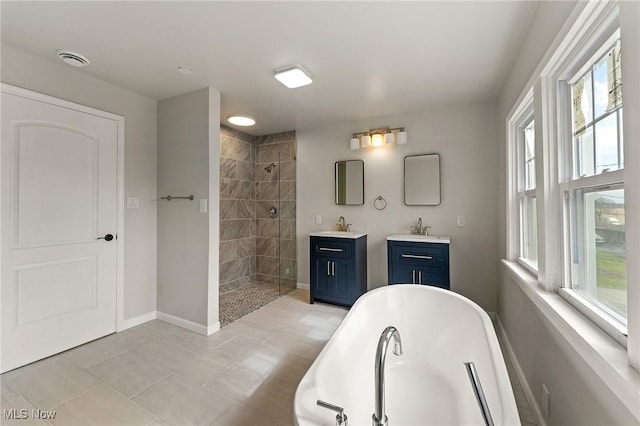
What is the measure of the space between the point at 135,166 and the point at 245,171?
1.64 metres

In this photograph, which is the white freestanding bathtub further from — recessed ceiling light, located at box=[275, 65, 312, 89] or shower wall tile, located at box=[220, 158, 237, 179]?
shower wall tile, located at box=[220, 158, 237, 179]

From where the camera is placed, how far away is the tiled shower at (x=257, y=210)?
3.88m

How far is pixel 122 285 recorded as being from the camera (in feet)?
8.70

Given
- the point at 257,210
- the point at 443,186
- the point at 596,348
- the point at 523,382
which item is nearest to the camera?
the point at 596,348

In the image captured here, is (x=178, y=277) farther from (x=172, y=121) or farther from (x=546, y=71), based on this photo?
(x=546, y=71)

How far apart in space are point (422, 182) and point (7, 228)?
3.87 meters

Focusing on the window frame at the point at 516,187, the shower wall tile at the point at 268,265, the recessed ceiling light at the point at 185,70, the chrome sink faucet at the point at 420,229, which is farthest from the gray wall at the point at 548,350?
the shower wall tile at the point at 268,265

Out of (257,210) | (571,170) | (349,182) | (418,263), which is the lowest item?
(418,263)

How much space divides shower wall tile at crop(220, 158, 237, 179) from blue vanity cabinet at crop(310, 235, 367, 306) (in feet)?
5.31

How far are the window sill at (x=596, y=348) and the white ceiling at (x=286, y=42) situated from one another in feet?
5.60

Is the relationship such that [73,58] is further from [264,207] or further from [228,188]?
[264,207]

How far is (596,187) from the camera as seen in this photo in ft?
3.78

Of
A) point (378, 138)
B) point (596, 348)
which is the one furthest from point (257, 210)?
point (596, 348)

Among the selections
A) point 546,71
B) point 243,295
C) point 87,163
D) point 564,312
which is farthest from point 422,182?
point 87,163
